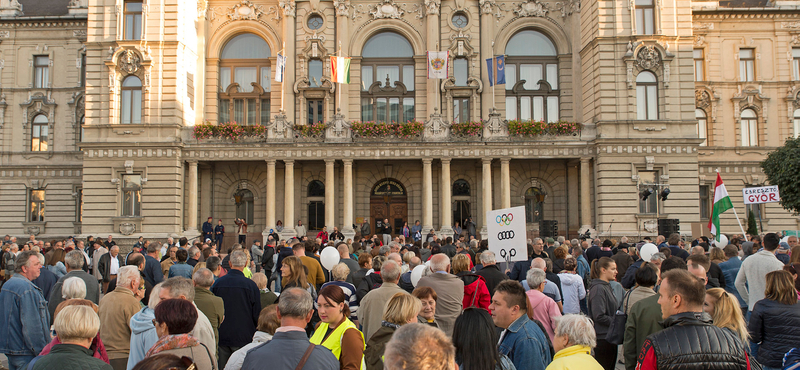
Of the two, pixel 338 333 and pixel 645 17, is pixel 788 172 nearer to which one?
pixel 645 17

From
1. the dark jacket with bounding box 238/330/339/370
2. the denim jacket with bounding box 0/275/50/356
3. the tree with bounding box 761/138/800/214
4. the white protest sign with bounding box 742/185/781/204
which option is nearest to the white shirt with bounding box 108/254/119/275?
the denim jacket with bounding box 0/275/50/356

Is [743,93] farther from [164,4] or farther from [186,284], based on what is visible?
[186,284]

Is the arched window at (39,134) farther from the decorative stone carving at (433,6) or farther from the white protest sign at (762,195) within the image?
the white protest sign at (762,195)

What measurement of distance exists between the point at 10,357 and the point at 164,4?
27.6 meters

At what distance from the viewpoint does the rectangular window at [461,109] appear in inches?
1374

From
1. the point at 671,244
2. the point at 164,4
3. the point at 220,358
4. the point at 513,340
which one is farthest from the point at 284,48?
the point at 513,340

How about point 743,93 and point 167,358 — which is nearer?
point 167,358

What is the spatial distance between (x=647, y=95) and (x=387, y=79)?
48.3 ft

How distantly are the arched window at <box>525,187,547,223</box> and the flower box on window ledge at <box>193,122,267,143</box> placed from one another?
15.7 m

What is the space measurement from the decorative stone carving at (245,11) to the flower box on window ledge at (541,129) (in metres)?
16.4

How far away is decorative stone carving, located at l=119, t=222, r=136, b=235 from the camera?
1204 inches

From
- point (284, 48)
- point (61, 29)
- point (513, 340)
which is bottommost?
point (513, 340)

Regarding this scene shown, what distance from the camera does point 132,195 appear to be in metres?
31.3

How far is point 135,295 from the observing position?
23.6ft
